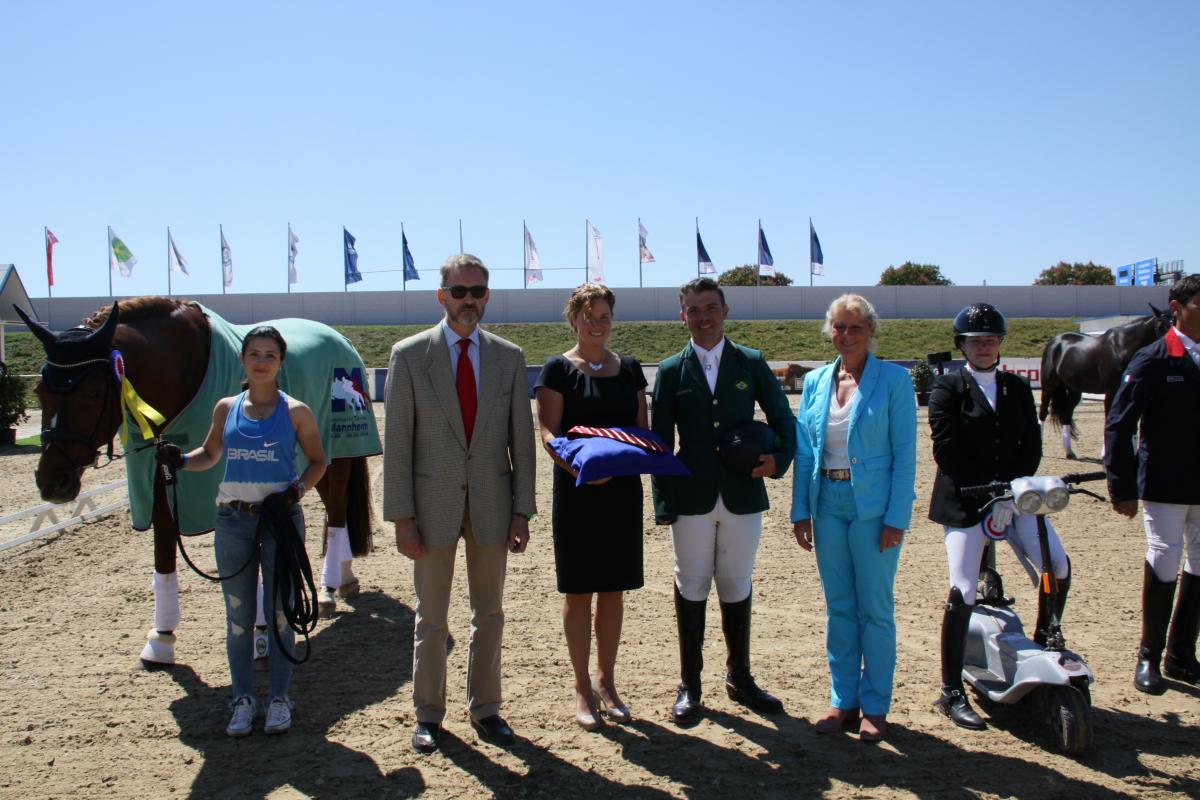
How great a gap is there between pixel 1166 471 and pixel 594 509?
9.02 feet

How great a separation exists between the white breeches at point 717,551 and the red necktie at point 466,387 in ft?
3.36

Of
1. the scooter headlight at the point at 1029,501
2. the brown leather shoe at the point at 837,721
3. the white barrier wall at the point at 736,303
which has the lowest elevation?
the brown leather shoe at the point at 837,721

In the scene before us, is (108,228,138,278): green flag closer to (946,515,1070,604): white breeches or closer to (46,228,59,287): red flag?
(46,228,59,287): red flag

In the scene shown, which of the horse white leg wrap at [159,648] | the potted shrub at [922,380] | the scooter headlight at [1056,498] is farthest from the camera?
the potted shrub at [922,380]

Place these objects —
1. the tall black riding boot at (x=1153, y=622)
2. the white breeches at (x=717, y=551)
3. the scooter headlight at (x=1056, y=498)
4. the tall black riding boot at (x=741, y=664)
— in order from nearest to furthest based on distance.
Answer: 1. the scooter headlight at (x=1056, y=498)
2. the white breeches at (x=717, y=551)
3. the tall black riding boot at (x=741, y=664)
4. the tall black riding boot at (x=1153, y=622)

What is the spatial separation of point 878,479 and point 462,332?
189cm

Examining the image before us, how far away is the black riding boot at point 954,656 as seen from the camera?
3.90 m

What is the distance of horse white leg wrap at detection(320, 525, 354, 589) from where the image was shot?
590cm

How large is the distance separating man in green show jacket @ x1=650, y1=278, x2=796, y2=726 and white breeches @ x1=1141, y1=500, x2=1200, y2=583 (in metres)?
1.91

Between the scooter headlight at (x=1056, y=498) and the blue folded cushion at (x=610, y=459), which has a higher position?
the blue folded cushion at (x=610, y=459)

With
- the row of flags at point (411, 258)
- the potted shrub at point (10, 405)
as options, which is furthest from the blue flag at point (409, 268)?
the potted shrub at point (10, 405)

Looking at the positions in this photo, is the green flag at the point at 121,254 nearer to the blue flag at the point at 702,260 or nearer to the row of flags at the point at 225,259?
the row of flags at the point at 225,259

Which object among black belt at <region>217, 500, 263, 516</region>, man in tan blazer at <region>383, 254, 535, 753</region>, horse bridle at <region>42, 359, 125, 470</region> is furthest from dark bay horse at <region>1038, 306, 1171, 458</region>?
horse bridle at <region>42, 359, 125, 470</region>

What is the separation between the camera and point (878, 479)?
12.2 feet
